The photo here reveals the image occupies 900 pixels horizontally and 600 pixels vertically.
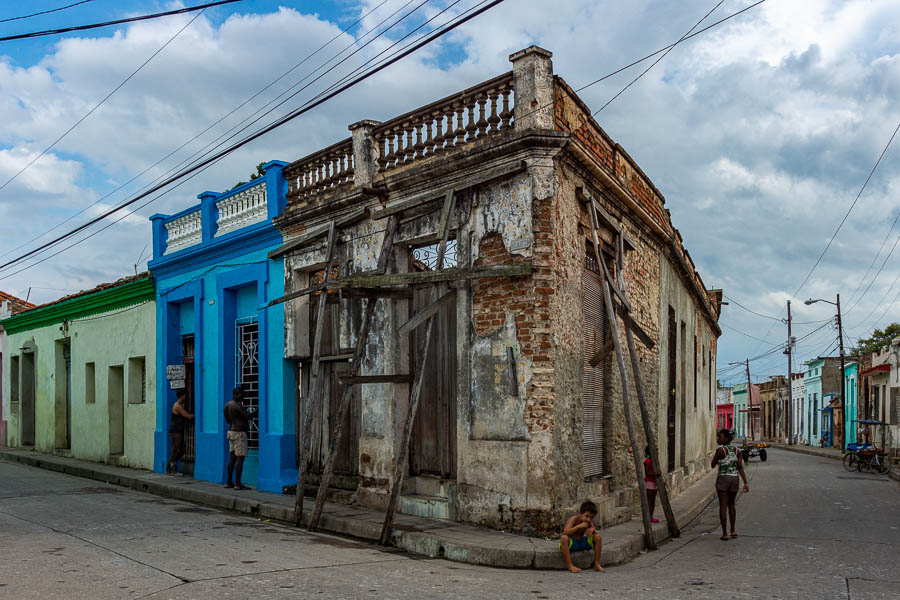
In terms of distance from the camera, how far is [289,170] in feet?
43.0

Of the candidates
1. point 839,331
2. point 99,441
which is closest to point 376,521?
point 99,441

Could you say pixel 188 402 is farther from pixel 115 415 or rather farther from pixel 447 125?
pixel 447 125

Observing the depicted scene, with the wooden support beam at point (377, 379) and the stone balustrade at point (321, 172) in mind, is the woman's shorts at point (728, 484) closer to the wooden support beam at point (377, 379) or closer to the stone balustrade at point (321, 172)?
the wooden support beam at point (377, 379)

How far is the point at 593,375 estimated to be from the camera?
35.0ft

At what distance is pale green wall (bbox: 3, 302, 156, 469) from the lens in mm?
16344

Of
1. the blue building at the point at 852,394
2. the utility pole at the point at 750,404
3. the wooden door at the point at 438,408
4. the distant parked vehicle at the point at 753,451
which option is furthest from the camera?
the utility pole at the point at 750,404

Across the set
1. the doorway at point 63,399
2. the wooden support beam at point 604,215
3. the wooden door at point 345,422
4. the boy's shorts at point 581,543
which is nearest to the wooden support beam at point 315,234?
the wooden door at point 345,422

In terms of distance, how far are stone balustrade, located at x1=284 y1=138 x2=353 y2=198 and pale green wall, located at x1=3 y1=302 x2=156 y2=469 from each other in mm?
5249

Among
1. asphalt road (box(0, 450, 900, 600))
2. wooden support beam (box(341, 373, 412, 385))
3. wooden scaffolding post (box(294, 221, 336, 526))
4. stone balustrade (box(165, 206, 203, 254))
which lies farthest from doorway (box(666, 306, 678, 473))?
Answer: stone balustrade (box(165, 206, 203, 254))

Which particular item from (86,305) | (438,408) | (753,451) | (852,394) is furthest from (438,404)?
(852,394)

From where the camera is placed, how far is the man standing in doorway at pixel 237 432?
1280 centimetres

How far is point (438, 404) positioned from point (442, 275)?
201 centimetres

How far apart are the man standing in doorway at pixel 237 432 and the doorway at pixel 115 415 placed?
5807 mm

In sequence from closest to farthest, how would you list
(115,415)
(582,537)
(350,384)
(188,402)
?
(582,537) < (350,384) < (188,402) < (115,415)
